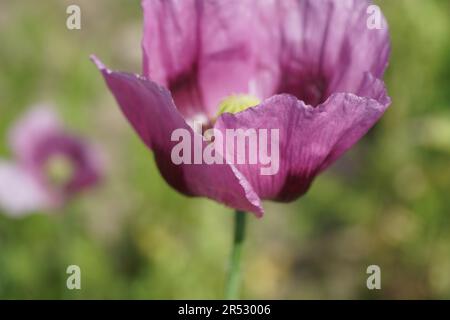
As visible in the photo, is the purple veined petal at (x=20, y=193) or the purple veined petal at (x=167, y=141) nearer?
the purple veined petal at (x=167, y=141)

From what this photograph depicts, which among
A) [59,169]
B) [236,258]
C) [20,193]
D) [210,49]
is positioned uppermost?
[59,169]

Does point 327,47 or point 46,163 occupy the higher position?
point 46,163

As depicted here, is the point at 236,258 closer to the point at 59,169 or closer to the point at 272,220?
the point at 59,169

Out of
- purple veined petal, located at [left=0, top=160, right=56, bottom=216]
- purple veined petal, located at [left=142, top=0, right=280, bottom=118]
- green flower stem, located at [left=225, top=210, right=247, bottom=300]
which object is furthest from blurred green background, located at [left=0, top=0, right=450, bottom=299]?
green flower stem, located at [left=225, top=210, right=247, bottom=300]

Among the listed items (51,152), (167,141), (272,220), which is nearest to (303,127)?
(167,141)

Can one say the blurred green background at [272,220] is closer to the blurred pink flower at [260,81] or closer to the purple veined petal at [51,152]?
the purple veined petal at [51,152]

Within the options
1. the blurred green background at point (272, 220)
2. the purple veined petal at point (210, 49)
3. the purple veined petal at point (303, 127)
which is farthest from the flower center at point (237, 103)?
the blurred green background at point (272, 220)
